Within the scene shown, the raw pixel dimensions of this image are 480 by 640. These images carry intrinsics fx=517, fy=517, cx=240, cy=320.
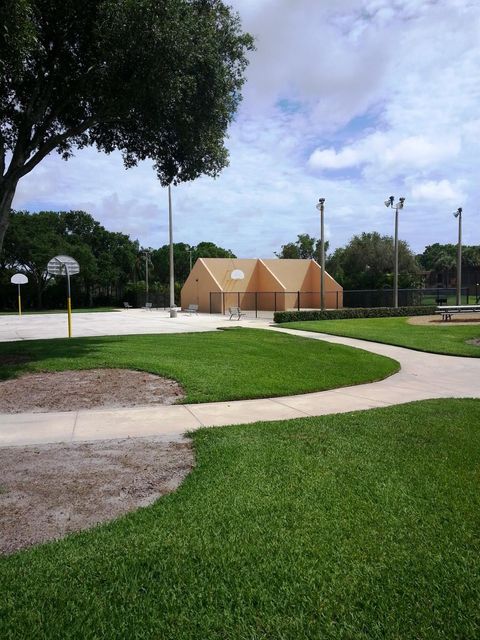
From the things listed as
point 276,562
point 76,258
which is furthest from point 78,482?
point 76,258

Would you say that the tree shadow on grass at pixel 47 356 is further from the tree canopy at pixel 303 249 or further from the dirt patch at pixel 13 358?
the tree canopy at pixel 303 249

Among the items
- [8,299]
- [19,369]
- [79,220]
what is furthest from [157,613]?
[79,220]

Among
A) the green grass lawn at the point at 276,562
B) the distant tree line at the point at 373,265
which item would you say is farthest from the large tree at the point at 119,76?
the distant tree line at the point at 373,265

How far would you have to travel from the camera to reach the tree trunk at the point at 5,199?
32.7 ft

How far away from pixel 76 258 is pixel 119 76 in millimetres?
52132

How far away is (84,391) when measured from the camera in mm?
8445

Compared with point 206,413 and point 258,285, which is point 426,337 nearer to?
point 206,413

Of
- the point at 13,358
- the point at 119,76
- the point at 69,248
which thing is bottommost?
the point at 13,358

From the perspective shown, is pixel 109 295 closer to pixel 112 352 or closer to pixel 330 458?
pixel 112 352

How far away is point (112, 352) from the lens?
12.2 m

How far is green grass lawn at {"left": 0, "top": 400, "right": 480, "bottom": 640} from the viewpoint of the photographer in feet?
8.15

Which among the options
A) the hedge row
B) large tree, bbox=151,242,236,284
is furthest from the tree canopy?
the hedge row

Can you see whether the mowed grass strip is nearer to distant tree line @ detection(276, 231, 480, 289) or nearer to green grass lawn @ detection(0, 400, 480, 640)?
green grass lawn @ detection(0, 400, 480, 640)

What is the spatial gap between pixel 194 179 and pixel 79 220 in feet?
211
